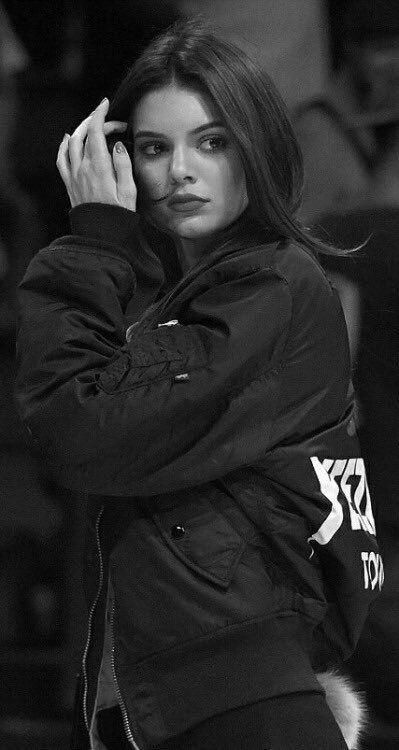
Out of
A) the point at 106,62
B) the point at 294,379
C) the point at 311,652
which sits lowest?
the point at 311,652

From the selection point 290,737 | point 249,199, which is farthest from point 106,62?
point 290,737

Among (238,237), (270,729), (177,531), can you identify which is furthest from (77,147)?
(270,729)

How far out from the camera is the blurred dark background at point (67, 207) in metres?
1.85

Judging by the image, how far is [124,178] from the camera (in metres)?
1.29

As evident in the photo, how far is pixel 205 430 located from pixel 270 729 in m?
0.34

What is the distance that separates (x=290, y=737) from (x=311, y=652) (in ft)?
0.55

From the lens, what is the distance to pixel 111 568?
121cm

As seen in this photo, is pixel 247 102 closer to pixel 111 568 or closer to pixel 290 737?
pixel 111 568

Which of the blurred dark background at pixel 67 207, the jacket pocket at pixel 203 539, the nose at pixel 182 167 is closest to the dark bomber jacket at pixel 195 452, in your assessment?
the jacket pocket at pixel 203 539

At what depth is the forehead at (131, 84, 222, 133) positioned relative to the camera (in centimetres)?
129

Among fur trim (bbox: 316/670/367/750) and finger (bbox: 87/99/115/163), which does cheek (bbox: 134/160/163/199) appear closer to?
finger (bbox: 87/99/115/163)

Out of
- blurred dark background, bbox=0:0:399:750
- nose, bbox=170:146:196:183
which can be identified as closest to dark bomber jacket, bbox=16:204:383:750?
nose, bbox=170:146:196:183

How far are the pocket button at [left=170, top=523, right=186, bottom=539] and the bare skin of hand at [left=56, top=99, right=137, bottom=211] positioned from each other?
1.29ft

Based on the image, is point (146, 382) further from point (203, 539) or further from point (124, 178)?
point (124, 178)
